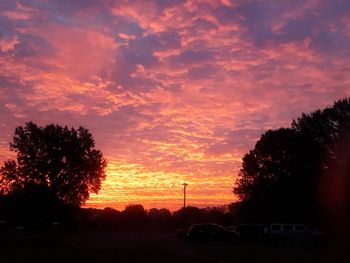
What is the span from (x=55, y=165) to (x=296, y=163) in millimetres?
32132

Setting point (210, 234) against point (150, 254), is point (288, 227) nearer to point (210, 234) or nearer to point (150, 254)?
point (210, 234)

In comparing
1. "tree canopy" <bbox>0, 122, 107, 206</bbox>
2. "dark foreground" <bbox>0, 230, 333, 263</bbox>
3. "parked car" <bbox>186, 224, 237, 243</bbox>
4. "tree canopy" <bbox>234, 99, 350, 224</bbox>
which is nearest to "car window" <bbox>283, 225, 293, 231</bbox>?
"parked car" <bbox>186, 224, 237, 243</bbox>

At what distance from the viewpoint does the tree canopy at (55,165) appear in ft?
240

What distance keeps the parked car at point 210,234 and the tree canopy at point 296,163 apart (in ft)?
64.8

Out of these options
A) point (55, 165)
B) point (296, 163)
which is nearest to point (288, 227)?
point (296, 163)

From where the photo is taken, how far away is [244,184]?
244 feet

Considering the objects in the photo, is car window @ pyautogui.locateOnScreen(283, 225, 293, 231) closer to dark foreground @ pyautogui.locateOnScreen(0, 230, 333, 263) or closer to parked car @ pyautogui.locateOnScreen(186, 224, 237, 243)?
parked car @ pyautogui.locateOnScreen(186, 224, 237, 243)

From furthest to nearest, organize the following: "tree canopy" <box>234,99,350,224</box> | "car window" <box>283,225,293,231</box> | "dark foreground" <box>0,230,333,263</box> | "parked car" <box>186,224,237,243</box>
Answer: "tree canopy" <box>234,99,350,224</box>
"parked car" <box>186,224,237,243</box>
"car window" <box>283,225,293,231</box>
"dark foreground" <box>0,230,333,263</box>

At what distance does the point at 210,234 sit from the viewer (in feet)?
158

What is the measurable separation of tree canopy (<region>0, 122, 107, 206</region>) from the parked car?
29.0 meters

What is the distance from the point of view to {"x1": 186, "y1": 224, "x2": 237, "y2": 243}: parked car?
4753 cm

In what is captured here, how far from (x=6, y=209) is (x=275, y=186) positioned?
44.3m

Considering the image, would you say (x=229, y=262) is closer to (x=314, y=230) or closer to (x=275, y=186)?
(x=314, y=230)

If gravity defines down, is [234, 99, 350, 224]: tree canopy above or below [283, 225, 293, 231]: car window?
above
